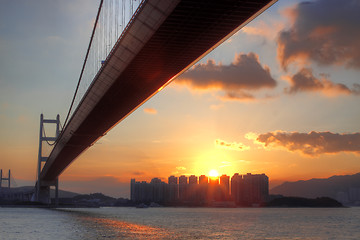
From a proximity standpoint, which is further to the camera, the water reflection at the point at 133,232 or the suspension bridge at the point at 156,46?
the water reflection at the point at 133,232

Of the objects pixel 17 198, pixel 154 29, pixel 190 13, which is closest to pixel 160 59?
pixel 154 29

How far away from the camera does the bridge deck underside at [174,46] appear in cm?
1596

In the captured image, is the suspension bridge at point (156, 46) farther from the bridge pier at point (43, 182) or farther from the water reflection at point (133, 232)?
the bridge pier at point (43, 182)

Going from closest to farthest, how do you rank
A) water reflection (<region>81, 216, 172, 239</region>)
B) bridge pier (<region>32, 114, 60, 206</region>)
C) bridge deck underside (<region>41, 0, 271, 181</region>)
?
bridge deck underside (<region>41, 0, 271, 181</region>) → water reflection (<region>81, 216, 172, 239</region>) → bridge pier (<region>32, 114, 60, 206</region>)

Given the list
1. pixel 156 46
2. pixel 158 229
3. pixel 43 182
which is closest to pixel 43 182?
pixel 43 182

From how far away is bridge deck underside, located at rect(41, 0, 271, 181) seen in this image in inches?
628

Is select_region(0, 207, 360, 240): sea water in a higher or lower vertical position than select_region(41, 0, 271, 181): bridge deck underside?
A: lower

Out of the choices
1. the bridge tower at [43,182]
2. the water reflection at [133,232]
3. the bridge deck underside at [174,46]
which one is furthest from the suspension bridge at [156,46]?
the bridge tower at [43,182]

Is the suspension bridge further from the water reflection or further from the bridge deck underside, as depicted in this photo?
the water reflection

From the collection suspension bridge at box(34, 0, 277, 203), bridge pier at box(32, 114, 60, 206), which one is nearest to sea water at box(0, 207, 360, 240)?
suspension bridge at box(34, 0, 277, 203)

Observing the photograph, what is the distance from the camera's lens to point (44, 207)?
9644cm

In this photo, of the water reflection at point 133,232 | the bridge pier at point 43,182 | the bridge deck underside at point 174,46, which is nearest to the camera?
the bridge deck underside at point 174,46

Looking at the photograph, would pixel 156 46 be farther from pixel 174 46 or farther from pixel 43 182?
pixel 43 182

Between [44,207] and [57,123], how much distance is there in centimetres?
2015
